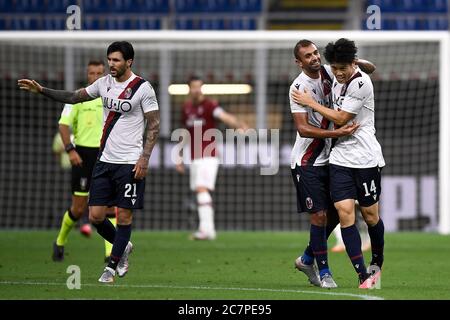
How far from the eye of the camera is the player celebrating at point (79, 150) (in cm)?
1189

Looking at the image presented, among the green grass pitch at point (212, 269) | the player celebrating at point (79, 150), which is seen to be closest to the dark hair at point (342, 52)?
the green grass pitch at point (212, 269)

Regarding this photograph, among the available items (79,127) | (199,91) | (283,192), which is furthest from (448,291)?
(283,192)

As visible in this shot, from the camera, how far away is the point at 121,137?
9289mm

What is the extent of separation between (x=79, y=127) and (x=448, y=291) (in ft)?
16.1

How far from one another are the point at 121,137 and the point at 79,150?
289 cm

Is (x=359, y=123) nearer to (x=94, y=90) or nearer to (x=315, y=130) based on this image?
(x=315, y=130)

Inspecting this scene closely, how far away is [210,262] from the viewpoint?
11984mm

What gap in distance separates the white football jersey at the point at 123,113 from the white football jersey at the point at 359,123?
155 cm

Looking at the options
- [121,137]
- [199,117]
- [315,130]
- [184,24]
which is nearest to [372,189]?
[315,130]

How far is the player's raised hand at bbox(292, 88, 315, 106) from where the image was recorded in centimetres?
882

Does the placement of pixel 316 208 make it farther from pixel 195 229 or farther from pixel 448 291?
pixel 195 229

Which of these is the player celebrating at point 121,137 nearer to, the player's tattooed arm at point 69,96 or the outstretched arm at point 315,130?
the player's tattooed arm at point 69,96

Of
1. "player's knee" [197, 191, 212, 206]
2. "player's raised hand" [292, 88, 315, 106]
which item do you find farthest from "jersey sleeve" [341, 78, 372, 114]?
"player's knee" [197, 191, 212, 206]

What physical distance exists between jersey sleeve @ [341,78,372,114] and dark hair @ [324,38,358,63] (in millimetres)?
211
